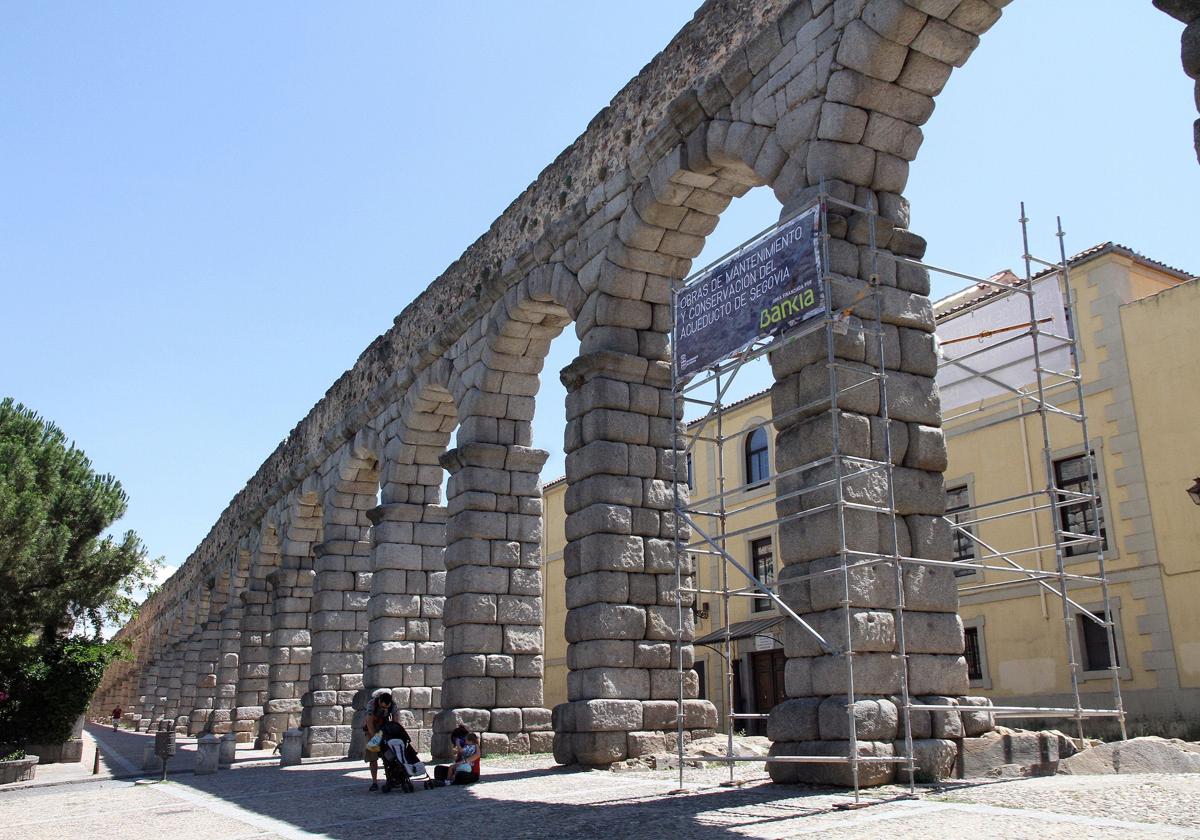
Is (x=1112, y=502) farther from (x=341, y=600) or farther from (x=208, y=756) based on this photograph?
(x=208, y=756)

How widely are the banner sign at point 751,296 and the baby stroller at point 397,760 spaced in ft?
12.4

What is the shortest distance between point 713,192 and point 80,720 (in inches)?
676

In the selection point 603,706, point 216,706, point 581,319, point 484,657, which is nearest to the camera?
point 603,706

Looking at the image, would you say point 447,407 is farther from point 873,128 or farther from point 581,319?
point 873,128

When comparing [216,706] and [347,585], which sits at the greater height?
[347,585]

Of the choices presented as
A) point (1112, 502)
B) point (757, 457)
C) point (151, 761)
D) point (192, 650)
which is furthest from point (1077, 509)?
point (192, 650)

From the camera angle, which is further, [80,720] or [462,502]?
[80,720]

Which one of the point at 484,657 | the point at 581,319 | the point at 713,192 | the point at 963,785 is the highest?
the point at 713,192

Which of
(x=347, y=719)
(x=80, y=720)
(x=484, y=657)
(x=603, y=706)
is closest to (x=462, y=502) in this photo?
(x=484, y=657)

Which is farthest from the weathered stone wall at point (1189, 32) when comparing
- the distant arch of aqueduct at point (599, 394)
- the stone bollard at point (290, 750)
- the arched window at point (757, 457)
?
the arched window at point (757, 457)

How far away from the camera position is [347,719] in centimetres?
1611

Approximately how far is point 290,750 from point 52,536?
27.9ft

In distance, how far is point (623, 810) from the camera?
6656mm

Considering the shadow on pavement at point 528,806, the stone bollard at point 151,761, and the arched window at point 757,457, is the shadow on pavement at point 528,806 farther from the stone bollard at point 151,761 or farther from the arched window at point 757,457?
the arched window at point 757,457
